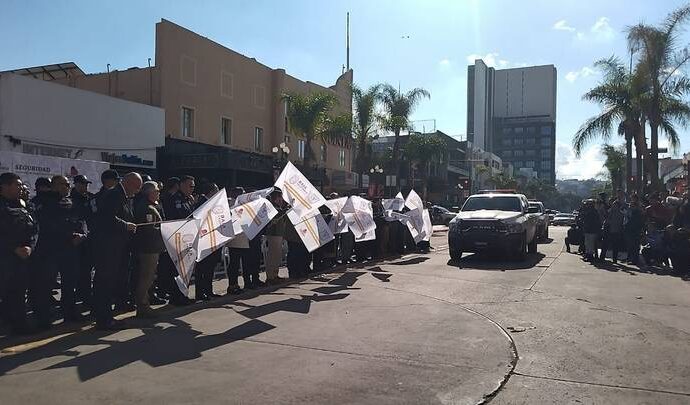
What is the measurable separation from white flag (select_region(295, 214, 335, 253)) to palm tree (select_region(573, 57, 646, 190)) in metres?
19.9

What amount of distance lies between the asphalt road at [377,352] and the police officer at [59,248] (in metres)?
0.49

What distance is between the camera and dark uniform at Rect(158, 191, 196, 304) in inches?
326

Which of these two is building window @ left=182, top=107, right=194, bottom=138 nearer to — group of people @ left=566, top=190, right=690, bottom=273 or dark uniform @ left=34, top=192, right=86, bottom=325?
group of people @ left=566, top=190, right=690, bottom=273

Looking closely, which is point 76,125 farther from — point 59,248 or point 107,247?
point 107,247

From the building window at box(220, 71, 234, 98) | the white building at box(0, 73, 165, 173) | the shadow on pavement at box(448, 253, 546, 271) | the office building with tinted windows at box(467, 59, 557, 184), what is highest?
the office building with tinted windows at box(467, 59, 557, 184)

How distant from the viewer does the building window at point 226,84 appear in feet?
99.6

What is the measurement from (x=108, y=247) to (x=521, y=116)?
526 feet

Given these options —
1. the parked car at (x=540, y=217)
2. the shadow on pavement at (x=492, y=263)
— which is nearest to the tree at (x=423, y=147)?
the parked car at (x=540, y=217)

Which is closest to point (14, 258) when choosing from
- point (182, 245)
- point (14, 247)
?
point (14, 247)

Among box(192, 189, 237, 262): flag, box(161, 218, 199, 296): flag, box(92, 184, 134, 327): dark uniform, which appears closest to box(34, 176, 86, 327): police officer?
box(92, 184, 134, 327): dark uniform

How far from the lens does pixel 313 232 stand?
10.8 meters

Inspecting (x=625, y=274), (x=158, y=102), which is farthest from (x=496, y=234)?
(x=158, y=102)

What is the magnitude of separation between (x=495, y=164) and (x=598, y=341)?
108m

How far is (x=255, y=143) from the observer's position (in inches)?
1313
